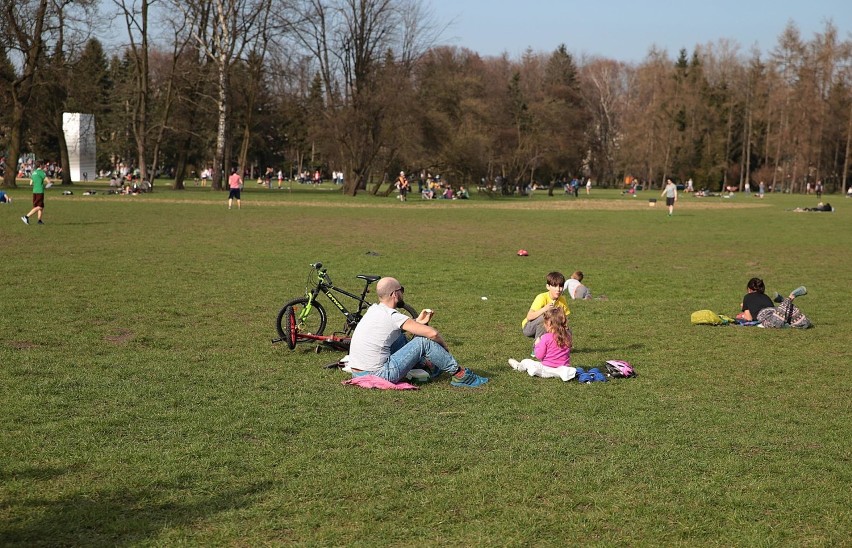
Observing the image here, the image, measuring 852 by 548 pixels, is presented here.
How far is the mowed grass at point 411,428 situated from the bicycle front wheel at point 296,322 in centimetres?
23

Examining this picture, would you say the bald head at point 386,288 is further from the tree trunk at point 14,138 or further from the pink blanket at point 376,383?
the tree trunk at point 14,138

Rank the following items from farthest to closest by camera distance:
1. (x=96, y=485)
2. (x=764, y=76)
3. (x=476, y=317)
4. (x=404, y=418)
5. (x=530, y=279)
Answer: (x=764, y=76), (x=530, y=279), (x=476, y=317), (x=404, y=418), (x=96, y=485)

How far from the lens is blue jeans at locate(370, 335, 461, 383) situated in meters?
9.31

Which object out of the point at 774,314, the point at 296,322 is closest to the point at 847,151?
the point at 774,314

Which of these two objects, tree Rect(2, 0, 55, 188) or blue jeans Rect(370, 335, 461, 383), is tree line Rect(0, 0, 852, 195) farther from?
blue jeans Rect(370, 335, 461, 383)

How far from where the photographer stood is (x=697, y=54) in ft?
426

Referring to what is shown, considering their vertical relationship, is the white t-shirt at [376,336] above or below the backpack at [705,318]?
above

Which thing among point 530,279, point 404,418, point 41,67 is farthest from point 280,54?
point 404,418

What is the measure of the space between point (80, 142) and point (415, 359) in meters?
73.1

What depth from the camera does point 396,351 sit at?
380 inches

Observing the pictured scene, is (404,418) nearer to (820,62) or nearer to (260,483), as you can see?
(260,483)

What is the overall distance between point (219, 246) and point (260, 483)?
18385 millimetres

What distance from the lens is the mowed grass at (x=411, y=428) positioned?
5773 millimetres

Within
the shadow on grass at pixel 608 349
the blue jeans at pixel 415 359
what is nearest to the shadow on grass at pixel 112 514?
the blue jeans at pixel 415 359
